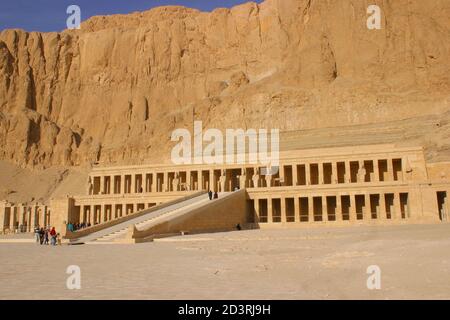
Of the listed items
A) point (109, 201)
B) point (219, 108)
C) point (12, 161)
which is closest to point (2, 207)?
point (109, 201)

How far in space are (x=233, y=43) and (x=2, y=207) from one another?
52.2 metres

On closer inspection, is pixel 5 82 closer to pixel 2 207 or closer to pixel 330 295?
pixel 2 207

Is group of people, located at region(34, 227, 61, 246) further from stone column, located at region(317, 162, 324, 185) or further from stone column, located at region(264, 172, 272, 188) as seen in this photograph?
stone column, located at region(317, 162, 324, 185)

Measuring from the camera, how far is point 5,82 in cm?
8431

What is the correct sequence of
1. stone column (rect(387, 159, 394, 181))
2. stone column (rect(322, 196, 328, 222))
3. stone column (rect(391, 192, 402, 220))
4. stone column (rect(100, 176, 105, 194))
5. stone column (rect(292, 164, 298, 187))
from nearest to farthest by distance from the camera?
1. stone column (rect(391, 192, 402, 220))
2. stone column (rect(322, 196, 328, 222))
3. stone column (rect(387, 159, 394, 181))
4. stone column (rect(292, 164, 298, 187))
5. stone column (rect(100, 176, 105, 194))

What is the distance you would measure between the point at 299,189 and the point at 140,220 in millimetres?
14262

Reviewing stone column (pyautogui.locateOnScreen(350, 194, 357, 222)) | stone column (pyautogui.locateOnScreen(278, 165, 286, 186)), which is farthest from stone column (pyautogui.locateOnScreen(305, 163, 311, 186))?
stone column (pyautogui.locateOnScreen(350, 194, 357, 222))

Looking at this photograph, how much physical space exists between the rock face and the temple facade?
20559 mm

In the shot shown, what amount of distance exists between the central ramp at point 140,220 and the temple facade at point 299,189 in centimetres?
267

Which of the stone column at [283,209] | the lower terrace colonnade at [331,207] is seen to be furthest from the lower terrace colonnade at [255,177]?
the stone column at [283,209]

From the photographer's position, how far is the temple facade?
3416cm

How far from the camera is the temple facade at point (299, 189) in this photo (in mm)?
34156

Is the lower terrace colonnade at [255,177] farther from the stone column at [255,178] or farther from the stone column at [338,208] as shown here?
the stone column at [338,208]
